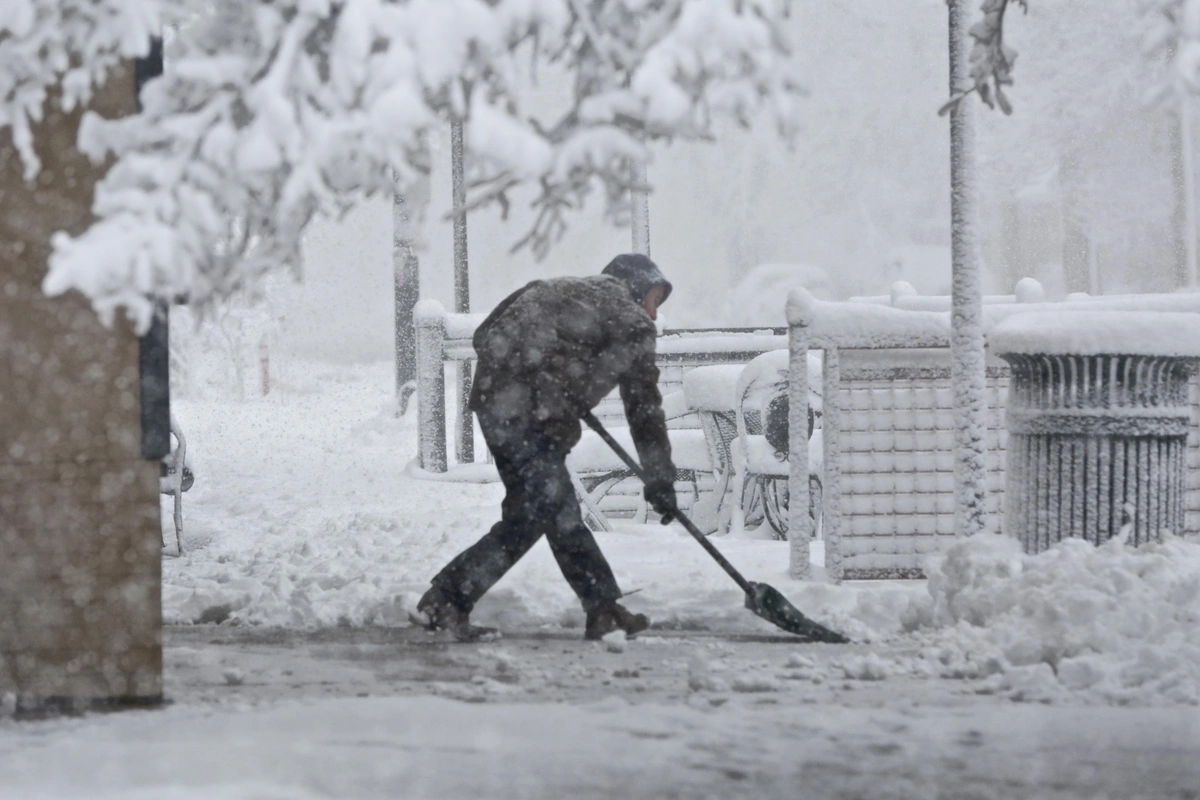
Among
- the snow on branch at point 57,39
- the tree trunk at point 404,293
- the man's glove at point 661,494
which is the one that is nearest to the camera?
the snow on branch at point 57,39

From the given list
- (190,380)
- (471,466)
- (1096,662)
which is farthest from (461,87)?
(190,380)

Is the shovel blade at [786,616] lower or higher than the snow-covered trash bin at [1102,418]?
lower

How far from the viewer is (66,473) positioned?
4.85 meters

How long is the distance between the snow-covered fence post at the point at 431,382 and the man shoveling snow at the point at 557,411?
8081mm

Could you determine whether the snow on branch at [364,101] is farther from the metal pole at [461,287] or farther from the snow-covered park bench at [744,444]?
the metal pole at [461,287]

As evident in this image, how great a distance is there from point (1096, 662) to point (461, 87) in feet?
10.4

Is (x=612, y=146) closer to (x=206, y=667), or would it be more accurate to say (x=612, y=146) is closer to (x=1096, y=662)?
(x=1096, y=662)

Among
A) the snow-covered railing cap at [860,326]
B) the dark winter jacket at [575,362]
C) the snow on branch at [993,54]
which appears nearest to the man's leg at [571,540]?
the dark winter jacket at [575,362]

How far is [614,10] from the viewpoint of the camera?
374 cm

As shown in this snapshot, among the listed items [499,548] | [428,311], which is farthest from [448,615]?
[428,311]

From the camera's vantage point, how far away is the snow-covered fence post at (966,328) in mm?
7250

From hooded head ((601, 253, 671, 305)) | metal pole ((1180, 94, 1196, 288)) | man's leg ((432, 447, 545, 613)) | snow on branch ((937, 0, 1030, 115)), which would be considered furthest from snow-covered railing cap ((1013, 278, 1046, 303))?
metal pole ((1180, 94, 1196, 288))

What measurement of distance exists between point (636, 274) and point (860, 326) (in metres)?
1.56

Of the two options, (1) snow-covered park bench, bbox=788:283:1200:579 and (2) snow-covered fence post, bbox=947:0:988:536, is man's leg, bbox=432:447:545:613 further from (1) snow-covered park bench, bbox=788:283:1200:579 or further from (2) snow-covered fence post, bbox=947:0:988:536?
(2) snow-covered fence post, bbox=947:0:988:536
